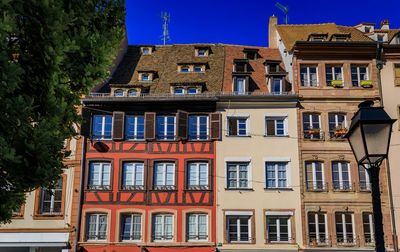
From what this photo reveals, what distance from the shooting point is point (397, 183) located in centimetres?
2059

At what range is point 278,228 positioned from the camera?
20.4 metres

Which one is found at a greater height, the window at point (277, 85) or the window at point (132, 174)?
the window at point (277, 85)

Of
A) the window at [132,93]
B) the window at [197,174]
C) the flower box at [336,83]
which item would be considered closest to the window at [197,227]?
the window at [197,174]

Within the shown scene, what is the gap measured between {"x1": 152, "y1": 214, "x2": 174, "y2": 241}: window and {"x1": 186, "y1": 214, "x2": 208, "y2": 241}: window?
2.73 ft

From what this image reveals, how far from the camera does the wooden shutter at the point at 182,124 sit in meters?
21.2

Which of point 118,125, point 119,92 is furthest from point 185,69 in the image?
point 118,125

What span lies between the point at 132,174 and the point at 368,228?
1149 cm

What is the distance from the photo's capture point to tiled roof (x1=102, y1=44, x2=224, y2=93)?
23.2m

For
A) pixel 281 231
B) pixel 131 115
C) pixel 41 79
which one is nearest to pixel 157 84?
pixel 131 115

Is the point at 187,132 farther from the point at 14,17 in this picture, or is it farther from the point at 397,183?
the point at 14,17

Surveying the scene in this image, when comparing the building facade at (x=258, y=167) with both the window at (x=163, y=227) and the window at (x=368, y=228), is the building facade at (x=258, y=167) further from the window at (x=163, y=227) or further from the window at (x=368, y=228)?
the window at (x=368, y=228)

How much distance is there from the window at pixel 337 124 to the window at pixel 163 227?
890 cm

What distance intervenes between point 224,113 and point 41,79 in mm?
14966

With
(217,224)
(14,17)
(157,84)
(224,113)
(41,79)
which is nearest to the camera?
(14,17)
